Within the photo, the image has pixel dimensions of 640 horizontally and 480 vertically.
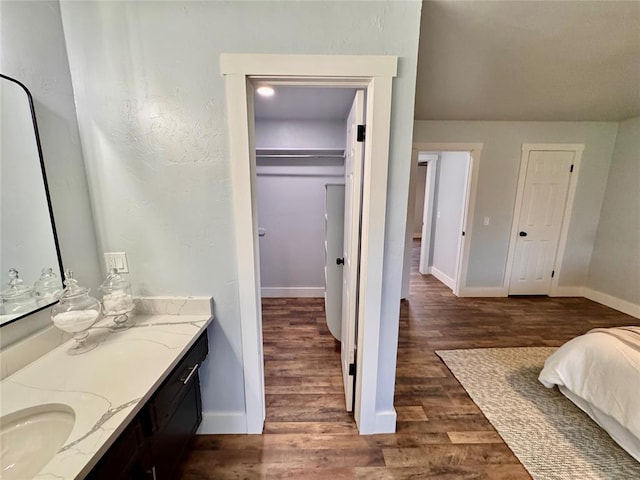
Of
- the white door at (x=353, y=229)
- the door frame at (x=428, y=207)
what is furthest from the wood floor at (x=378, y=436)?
the door frame at (x=428, y=207)

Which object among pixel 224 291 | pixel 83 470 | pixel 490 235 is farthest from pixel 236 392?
pixel 490 235

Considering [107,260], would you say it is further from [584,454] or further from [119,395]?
[584,454]

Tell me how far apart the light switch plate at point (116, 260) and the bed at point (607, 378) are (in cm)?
285

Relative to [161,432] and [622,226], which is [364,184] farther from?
[622,226]

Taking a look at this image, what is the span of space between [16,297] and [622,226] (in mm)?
5792

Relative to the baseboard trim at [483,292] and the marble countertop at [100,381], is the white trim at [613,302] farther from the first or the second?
the marble countertop at [100,381]

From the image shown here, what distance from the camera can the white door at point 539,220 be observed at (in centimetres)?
353

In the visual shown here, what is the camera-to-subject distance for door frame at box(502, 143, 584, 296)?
11.4ft

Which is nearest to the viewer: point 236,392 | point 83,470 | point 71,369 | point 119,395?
point 83,470

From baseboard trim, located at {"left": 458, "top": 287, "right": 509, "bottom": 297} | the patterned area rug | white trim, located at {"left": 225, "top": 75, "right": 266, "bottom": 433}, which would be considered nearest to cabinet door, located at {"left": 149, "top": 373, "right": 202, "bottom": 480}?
white trim, located at {"left": 225, "top": 75, "right": 266, "bottom": 433}

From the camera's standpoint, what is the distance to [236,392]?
5.18 ft

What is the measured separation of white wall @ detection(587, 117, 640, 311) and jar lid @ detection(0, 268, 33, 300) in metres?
5.67

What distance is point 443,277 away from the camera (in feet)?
14.6

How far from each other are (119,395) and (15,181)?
98 cm
